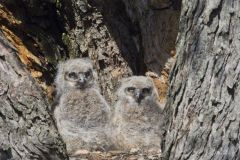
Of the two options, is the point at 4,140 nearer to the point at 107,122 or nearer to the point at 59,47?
the point at 107,122

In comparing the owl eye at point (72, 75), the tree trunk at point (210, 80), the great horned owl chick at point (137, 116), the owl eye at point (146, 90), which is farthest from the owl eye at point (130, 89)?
the tree trunk at point (210, 80)

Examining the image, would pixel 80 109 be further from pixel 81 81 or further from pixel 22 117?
pixel 22 117

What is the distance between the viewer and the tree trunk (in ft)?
14.2

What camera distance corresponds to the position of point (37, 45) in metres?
8.22

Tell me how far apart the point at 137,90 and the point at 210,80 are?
3.45m

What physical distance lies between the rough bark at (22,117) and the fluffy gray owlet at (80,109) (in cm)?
292

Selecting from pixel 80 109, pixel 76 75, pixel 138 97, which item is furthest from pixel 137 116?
pixel 76 75

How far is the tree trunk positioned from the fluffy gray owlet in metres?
3.10

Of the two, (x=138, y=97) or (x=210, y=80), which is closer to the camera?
(x=210, y=80)

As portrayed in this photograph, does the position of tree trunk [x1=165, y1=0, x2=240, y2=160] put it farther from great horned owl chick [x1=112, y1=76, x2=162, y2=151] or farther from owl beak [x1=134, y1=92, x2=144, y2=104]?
owl beak [x1=134, y1=92, x2=144, y2=104]

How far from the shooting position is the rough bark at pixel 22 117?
438cm

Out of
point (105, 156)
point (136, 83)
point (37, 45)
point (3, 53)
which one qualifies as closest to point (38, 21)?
point (37, 45)

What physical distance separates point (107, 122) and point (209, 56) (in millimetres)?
3474

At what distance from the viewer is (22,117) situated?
14.4 ft
